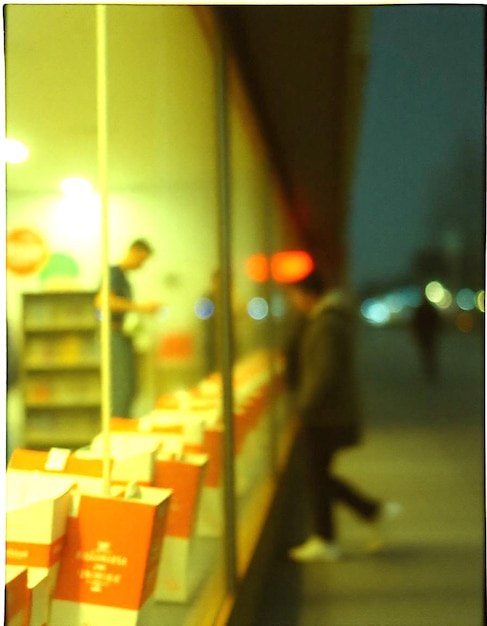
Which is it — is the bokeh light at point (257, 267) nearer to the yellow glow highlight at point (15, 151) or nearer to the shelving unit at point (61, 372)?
the shelving unit at point (61, 372)

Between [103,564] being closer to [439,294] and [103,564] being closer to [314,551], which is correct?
[439,294]

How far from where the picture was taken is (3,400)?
8.23 feet

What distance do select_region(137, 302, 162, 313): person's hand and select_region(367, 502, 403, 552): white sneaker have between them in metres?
1.98

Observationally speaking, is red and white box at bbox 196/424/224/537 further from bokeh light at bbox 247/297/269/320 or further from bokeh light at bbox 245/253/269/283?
bokeh light at bbox 247/297/269/320

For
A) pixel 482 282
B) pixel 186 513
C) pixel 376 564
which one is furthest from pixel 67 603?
pixel 376 564

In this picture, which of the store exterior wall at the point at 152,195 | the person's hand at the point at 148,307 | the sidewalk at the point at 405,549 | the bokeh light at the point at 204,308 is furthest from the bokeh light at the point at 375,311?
the person's hand at the point at 148,307

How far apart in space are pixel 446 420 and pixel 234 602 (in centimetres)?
649

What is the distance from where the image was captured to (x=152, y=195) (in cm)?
298

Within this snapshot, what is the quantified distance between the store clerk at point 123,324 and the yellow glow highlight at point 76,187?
24 cm

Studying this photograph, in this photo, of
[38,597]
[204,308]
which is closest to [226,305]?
[204,308]

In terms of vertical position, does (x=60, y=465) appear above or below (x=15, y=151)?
below

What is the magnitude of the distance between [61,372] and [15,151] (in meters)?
0.67

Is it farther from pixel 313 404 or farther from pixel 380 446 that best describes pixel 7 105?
pixel 380 446

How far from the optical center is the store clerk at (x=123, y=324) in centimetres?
273
